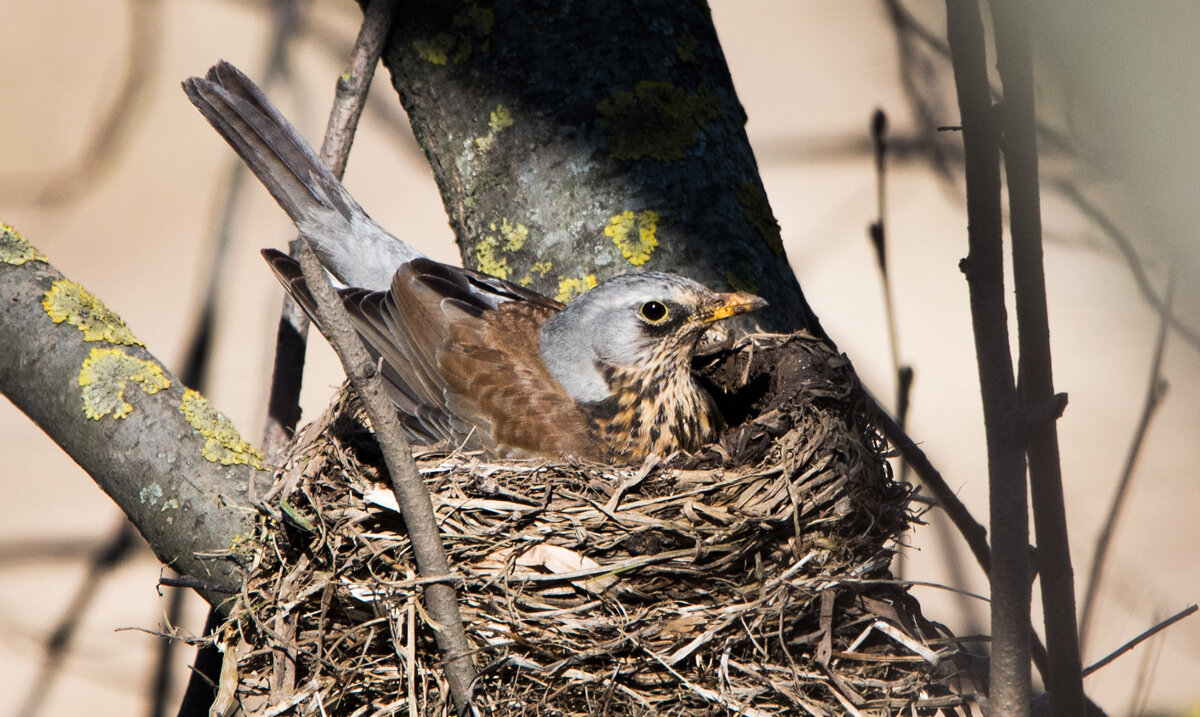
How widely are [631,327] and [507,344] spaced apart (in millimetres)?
415

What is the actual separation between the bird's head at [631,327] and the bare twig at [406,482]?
3.56 ft

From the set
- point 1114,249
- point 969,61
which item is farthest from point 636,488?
point 1114,249

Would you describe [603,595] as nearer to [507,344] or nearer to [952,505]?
[952,505]

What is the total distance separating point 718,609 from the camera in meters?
2.13

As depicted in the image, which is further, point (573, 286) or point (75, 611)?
point (75, 611)

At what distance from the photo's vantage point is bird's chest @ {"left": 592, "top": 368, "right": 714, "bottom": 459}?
9.62 feet

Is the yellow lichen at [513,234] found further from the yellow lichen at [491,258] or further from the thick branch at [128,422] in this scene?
the thick branch at [128,422]

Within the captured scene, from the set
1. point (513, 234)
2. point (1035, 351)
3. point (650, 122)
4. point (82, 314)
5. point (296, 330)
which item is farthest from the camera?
point (296, 330)

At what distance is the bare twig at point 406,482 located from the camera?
160cm

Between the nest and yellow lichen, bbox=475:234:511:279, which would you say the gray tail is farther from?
the nest

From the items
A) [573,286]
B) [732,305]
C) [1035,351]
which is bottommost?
[1035,351]

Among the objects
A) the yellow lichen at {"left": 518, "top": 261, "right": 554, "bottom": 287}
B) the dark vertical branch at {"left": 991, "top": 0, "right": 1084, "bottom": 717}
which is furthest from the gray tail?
the dark vertical branch at {"left": 991, "top": 0, "right": 1084, "bottom": 717}

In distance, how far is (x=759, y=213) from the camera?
288 centimetres

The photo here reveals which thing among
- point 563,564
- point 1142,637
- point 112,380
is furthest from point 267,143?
point 1142,637
